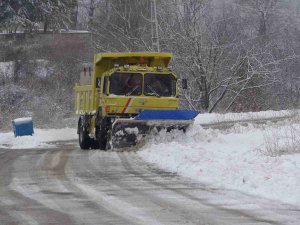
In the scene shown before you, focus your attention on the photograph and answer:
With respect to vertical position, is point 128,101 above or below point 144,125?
above

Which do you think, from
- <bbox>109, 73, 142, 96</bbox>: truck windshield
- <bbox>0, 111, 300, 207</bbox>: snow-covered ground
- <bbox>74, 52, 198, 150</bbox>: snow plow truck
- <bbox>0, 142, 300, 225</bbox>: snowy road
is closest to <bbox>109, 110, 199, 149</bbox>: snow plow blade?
<bbox>74, 52, 198, 150</bbox>: snow plow truck

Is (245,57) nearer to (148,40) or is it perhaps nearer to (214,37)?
(214,37)

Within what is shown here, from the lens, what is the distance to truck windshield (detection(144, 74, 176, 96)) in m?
18.6

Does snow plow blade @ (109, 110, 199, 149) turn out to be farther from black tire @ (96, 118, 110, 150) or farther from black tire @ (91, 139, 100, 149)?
black tire @ (91, 139, 100, 149)

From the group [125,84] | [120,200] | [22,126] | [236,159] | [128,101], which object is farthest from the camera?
[22,126]

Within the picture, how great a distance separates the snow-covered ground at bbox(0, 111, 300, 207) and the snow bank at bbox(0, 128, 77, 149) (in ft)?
23.1

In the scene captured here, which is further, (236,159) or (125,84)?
(125,84)

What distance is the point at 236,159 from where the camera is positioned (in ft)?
40.5

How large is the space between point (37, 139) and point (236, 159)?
15074 mm

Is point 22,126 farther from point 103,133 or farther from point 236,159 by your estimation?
point 236,159

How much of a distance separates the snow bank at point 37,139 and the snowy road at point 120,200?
9.60 m

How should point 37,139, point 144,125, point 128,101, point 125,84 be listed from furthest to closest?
point 37,139 → point 125,84 → point 128,101 → point 144,125

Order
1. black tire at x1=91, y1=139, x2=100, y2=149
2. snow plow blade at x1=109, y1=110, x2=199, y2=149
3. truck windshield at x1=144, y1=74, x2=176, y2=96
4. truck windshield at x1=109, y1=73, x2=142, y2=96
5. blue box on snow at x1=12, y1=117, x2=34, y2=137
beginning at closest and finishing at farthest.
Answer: snow plow blade at x1=109, y1=110, x2=199, y2=149, truck windshield at x1=109, y1=73, x2=142, y2=96, truck windshield at x1=144, y1=74, x2=176, y2=96, black tire at x1=91, y1=139, x2=100, y2=149, blue box on snow at x1=12, y1=117, x2=34, y2=137

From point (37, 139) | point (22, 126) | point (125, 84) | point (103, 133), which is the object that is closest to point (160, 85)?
point (125, 84)
